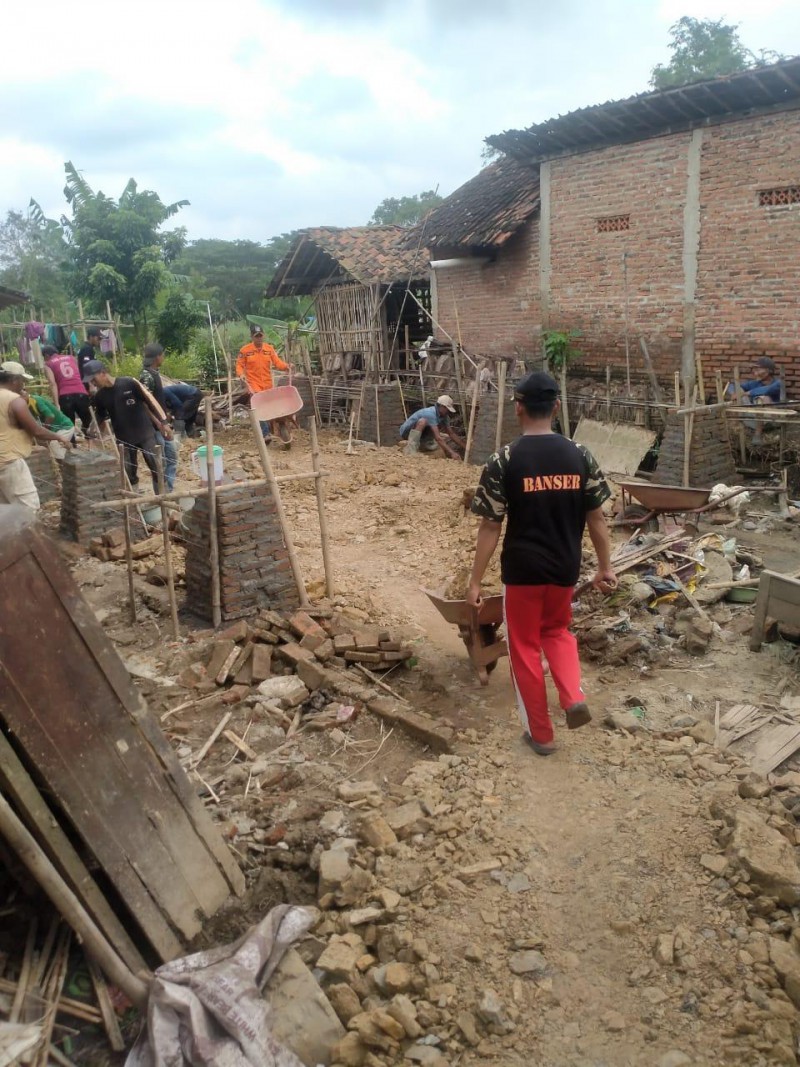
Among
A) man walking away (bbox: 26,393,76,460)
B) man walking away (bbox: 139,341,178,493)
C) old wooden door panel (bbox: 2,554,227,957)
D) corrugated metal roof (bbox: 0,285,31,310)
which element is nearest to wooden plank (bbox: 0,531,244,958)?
old wooden door panel (bbox: 2,554,227,957)

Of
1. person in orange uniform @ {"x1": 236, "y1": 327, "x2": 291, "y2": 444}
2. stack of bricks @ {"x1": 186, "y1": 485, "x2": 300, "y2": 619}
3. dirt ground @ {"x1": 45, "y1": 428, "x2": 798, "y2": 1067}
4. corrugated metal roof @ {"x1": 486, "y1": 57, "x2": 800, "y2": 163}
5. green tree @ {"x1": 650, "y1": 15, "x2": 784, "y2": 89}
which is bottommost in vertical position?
dirt ground @ {"x1": 45, "y1": 428, "x2": 798, "y2": 1067}

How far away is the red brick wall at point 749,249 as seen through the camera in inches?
401

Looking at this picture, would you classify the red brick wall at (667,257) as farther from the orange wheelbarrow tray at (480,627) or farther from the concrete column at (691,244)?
the orange wheelbarrow tray at (480,627)

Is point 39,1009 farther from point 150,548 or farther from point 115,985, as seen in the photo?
point 150,548

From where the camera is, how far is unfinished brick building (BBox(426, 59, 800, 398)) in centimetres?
1031

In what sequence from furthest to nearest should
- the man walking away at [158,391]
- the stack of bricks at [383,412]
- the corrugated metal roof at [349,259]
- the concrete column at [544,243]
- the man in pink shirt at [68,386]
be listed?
the corrugated metal roof at [349,259] < the stack of bricks at [383,412] < the concrete column at [544,243] < the man in pink shirt at [68,386] < the man walking away at [158,391]

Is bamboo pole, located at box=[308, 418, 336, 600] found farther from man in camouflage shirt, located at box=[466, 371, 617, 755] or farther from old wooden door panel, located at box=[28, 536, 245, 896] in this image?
old wooden door panel, located at box=[28, 536, 245, 896]

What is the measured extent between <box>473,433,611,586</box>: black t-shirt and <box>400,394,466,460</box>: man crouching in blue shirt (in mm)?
8869

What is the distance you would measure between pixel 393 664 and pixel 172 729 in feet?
4.80

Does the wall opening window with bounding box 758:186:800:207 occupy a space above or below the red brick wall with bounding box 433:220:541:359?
above

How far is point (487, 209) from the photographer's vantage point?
577 inches

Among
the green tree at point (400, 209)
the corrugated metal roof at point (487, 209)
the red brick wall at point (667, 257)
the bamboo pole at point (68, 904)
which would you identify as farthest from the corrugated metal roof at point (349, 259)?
the green tree at point (400, 209)

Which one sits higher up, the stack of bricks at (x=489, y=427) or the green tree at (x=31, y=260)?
the green tree at (x=31, y=260)

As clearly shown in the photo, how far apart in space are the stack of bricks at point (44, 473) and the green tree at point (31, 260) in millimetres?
23308
